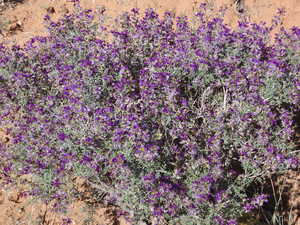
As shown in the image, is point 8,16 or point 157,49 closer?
point 157,49

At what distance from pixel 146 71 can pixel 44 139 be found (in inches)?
58.4

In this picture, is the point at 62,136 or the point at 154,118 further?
the point at 154,118

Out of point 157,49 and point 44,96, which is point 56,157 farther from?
point 157,49

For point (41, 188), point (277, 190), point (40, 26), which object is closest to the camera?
point (41, 188)

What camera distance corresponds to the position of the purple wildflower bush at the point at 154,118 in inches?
141

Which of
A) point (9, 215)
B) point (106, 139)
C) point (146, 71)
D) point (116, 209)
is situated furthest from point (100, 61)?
point (9, 215)

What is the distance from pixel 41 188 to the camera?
4324mm

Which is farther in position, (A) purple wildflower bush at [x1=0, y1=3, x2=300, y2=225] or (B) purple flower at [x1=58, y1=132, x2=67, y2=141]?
(B) purple flower at [x1=58, y1=132, x2=67, y2=141]

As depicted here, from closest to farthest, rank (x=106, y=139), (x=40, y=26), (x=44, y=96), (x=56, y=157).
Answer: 1. (x=106, y=139)
2. (x=56, y=157)
3. (x=44, y=96)
4. (x=40, y=26)

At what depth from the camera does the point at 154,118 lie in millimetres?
3918

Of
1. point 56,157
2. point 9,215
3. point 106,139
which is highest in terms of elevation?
point 106,139

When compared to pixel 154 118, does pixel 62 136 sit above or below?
below

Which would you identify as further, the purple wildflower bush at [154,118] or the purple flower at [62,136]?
the purple flower at [62,136]

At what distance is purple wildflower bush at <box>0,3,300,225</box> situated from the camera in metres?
3.57
